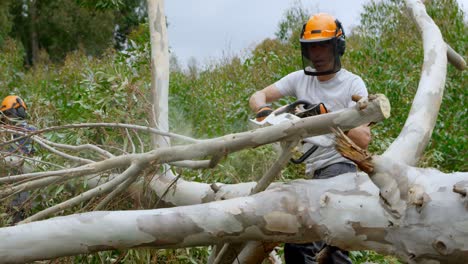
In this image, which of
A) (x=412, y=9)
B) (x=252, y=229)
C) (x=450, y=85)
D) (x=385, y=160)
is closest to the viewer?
(x=385, y=160)

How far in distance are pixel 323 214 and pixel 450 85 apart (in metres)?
5.33

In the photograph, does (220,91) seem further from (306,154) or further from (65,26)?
(65,26)

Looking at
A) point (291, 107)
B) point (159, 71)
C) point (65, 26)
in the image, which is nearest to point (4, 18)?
point (65, 26)

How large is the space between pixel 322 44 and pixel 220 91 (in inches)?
194

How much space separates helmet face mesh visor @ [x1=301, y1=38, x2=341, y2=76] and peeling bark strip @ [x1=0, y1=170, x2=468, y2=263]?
128 centimetres

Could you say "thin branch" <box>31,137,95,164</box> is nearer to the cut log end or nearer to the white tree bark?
the white tree bark

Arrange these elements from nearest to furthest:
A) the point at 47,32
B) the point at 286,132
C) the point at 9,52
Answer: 1. the point at 286,132
2. the point at 9,52
3. the point at 47,32

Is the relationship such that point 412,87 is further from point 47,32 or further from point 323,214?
point 47,32

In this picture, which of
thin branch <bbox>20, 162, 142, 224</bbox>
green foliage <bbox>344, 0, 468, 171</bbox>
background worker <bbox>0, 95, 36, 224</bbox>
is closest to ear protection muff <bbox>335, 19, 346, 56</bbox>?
thin branch <bbox>20, 162, 142, 224</bbox>

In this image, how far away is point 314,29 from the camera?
387cm

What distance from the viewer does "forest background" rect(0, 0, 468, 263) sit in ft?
15.5

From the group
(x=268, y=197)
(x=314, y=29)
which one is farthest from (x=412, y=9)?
(x=268, y=197)

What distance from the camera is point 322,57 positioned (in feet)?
12.7

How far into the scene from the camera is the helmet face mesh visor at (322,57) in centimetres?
385
